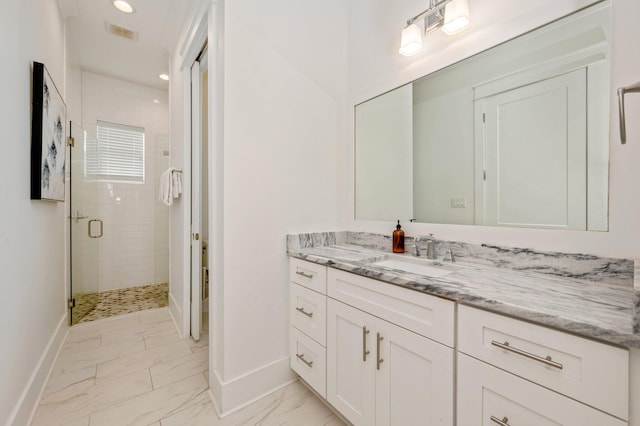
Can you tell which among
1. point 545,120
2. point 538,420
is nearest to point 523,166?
point 545,120

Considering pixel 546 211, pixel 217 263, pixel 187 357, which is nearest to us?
pixel 546 211

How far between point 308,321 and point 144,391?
114 cm

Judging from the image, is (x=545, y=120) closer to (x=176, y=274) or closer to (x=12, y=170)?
(x=12, y=170)

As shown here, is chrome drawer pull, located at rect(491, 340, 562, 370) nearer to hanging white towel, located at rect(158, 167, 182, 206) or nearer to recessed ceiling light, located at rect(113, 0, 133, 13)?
hanging white towel, located at rect(158, 167, 182, 206)

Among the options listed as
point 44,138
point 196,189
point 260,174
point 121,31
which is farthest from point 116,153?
point 260,174

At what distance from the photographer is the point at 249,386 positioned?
5.20ft

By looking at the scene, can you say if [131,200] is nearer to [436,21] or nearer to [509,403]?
[436,21]

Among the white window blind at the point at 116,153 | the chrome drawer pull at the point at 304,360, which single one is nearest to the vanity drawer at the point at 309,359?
the chrome drawer pull at the point at 304,360

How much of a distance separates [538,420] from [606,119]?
110 centimetres

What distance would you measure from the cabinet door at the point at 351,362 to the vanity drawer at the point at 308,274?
11cm

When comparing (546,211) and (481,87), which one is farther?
(481,87)

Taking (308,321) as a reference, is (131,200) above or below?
above

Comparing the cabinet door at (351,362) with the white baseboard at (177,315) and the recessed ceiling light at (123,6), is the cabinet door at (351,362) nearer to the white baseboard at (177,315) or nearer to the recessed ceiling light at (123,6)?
the white baseboard at (177,315)

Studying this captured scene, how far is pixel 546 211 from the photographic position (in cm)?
120
